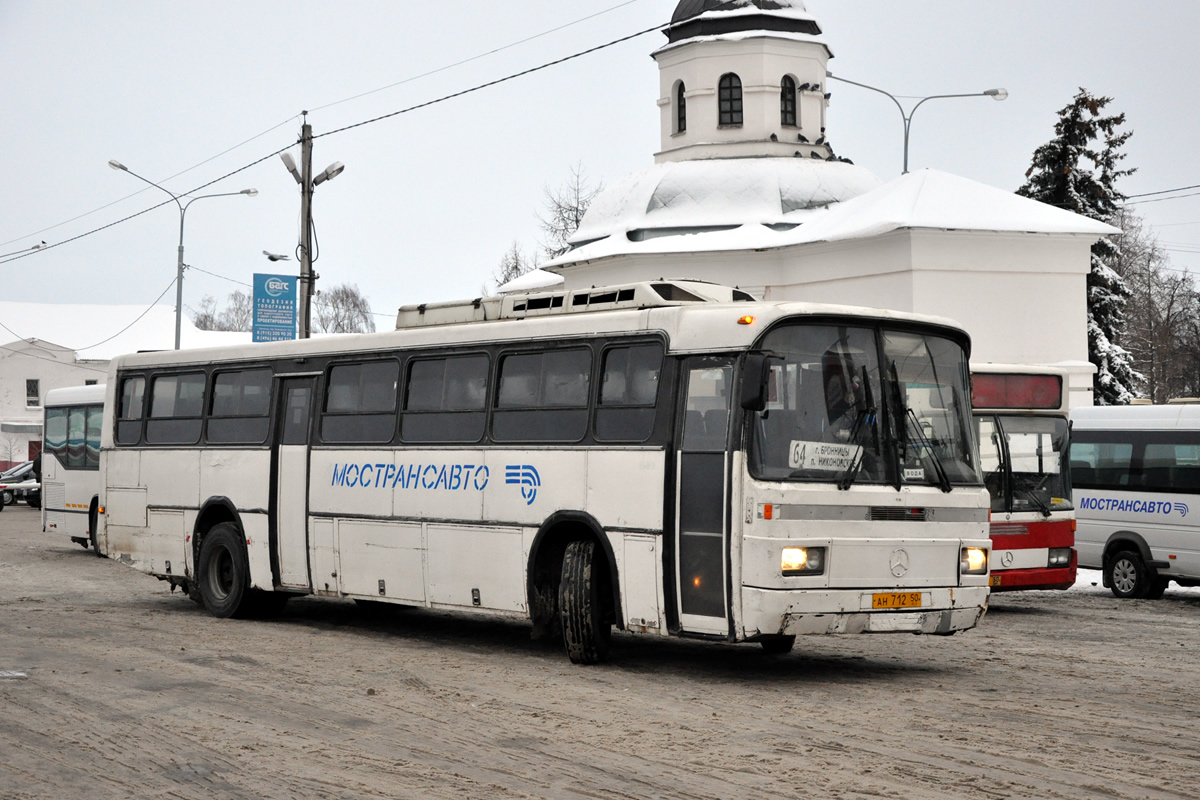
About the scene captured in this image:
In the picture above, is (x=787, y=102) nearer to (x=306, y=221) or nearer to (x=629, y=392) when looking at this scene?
(x=306, y=221)

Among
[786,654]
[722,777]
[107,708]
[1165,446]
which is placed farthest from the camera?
[1165,446]

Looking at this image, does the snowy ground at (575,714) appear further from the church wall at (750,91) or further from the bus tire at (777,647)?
the church wall at (750,91)

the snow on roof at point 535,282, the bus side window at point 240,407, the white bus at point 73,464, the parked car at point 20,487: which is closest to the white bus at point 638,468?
the bus side window at point 240,407

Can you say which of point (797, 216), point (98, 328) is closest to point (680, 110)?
point (797, 216)

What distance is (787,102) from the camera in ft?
168

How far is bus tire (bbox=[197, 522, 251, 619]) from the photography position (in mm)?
16828

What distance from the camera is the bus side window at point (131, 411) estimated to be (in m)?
18.7

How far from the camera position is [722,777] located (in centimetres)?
797

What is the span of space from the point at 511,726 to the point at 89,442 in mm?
20418

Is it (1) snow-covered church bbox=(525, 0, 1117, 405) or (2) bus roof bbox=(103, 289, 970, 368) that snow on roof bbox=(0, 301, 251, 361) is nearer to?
(1) snow-covered church bbox=(525, 0, 1117, 405)

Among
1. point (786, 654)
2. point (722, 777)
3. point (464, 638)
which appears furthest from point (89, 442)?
point (722, 777)

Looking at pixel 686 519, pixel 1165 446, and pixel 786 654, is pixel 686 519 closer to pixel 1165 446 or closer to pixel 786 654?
pixel 786 654

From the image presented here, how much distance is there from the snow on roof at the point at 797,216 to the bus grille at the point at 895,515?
3020 cm

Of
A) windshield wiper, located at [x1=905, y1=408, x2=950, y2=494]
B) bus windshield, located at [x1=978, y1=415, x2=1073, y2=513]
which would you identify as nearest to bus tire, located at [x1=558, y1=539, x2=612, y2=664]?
windshield wiper, located at [x1=905, y1=408, x2=950, y2=494]
